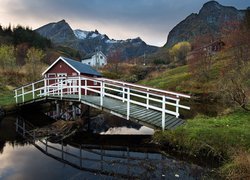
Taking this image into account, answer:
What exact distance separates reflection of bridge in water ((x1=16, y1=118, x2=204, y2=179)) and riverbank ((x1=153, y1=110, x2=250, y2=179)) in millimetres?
910

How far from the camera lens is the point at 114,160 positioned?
875cm

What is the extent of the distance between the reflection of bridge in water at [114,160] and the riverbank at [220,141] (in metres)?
0.91

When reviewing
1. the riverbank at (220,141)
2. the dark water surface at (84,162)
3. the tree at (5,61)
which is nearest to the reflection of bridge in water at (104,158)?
the dark water surface at (84,162)

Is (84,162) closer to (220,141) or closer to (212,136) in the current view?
(212,136)

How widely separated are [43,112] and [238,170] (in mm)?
16229

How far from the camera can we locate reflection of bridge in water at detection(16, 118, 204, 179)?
7430mm

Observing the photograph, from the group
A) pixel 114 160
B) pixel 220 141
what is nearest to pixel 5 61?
pixel 114 160

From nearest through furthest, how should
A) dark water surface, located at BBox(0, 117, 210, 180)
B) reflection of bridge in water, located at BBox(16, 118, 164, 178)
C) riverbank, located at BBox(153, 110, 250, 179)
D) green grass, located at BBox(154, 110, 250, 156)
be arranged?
riverbank, located at BBox(153, 110, 250, 179), dark water surface, located at BBox(0, 117, 210, 180), reflection of bridge in water, located at BBox(16, 118, 164, 178), green grass, located at BBox(154, 110, 250, 156)

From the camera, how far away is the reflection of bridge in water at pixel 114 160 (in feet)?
24.4

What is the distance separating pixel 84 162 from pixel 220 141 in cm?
501

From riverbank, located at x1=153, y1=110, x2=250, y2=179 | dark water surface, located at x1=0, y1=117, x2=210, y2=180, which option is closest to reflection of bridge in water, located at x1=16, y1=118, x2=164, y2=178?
dark water surface, located at x1=0, y1=117, x2=210, y2=180

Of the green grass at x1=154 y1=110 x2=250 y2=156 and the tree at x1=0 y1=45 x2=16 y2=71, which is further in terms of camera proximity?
the tree at x1=0 y1=45 x2=16 y2=71

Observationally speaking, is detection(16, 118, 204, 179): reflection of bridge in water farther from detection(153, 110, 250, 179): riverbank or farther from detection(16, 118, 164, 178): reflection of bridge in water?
detection(153, 110, 250, 179): riverbank

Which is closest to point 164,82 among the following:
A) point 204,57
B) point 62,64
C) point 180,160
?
point 204,57
